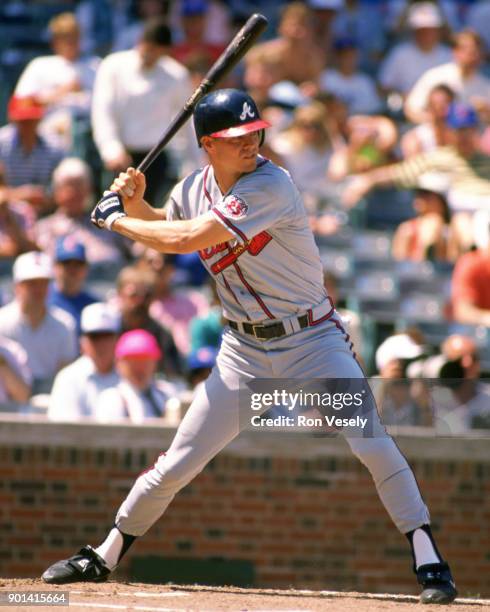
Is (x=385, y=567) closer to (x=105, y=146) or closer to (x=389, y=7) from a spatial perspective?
(x=105, y=146)

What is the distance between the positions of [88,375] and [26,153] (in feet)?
9.24

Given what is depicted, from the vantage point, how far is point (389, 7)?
13.4m

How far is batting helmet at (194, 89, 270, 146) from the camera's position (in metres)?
5.23

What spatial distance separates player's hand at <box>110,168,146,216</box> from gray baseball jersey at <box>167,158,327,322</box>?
0.39 meters

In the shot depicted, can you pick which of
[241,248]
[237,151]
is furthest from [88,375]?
[237,151]

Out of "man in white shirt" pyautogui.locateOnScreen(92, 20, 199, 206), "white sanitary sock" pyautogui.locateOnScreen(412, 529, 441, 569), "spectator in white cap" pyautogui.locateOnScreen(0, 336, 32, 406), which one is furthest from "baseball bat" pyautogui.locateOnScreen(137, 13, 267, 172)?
"man in white shirt" pyautogui.locateOnScreen(92, 20, 199, 206)

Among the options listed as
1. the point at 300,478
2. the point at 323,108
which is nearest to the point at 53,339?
→ the point at 300,478

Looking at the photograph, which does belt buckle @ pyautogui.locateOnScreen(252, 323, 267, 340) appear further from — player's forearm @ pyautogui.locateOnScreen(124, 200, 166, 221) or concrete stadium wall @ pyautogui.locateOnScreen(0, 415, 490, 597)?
concrete stadium wall @ pyautogui.locateOnScreen(0, 415, 490, 597)

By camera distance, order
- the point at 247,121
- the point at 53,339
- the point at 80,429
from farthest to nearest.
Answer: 1. the point at 53,339
2. the point at 80,429
3. the point at 247,121

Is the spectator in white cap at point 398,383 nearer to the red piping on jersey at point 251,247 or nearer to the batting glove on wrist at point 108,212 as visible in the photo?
the red piping on jersey at point 251,247

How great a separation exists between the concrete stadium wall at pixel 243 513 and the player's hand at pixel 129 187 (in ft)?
8.19

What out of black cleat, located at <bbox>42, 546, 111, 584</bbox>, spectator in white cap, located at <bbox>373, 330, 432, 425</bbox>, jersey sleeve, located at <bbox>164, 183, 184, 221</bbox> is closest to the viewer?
jersey sleeve, located at <bbox>164, 183, 184, 221</bbox>

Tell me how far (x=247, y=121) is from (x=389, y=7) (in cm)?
856

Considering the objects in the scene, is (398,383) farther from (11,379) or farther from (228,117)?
(228,117)
